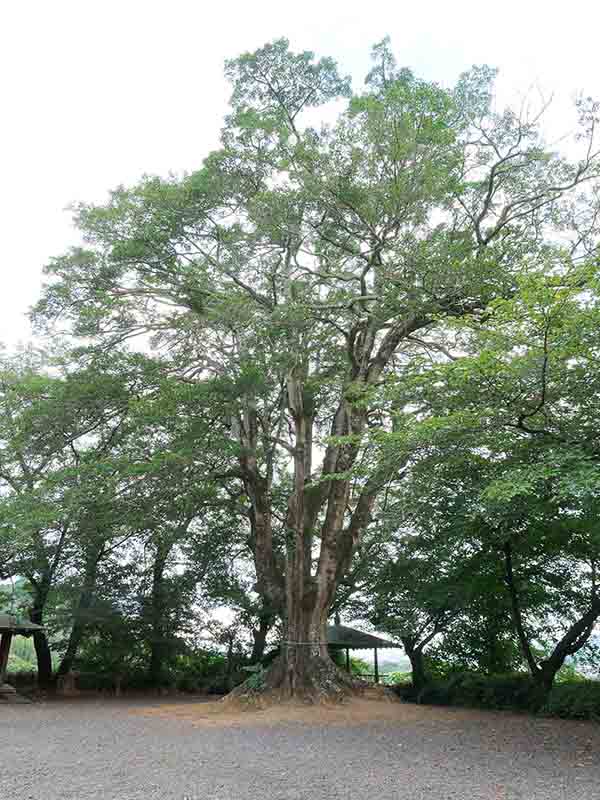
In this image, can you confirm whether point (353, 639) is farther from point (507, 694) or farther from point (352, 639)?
point (507, 694)

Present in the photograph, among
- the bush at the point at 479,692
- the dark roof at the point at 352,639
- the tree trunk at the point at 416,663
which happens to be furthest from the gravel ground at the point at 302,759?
the dark roof at the point at 352,639

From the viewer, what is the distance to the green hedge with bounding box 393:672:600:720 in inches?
334

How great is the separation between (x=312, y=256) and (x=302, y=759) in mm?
8144

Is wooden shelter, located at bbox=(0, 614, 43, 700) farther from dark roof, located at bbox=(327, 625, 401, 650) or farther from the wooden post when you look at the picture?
dark roof, located at bbox=(327, 625, 401, 650)

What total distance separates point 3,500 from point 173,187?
5762 millimetres

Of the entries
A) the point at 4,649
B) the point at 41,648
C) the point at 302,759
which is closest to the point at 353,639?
the point at 4,649

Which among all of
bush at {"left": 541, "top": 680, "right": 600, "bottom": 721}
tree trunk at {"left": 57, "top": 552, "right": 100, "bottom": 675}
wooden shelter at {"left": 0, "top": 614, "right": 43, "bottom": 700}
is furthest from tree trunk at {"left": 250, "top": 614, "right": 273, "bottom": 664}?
bush at {"left": 541, "top": 680, "right": 600, "bottom": 721}

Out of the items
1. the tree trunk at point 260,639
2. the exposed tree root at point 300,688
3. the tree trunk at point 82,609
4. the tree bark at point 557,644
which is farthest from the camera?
the tree trunk at point 260,639

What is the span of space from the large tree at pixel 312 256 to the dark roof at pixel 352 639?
7.21ft

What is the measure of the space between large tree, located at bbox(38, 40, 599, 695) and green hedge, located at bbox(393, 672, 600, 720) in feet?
6.83

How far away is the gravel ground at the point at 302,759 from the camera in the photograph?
4.50 meters

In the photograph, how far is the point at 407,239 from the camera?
31.0 feet

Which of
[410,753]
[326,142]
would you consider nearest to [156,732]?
[410,753]

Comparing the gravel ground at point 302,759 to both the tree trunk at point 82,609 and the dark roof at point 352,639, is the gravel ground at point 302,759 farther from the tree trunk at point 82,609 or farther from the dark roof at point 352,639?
the tree trunk at point 82,609
